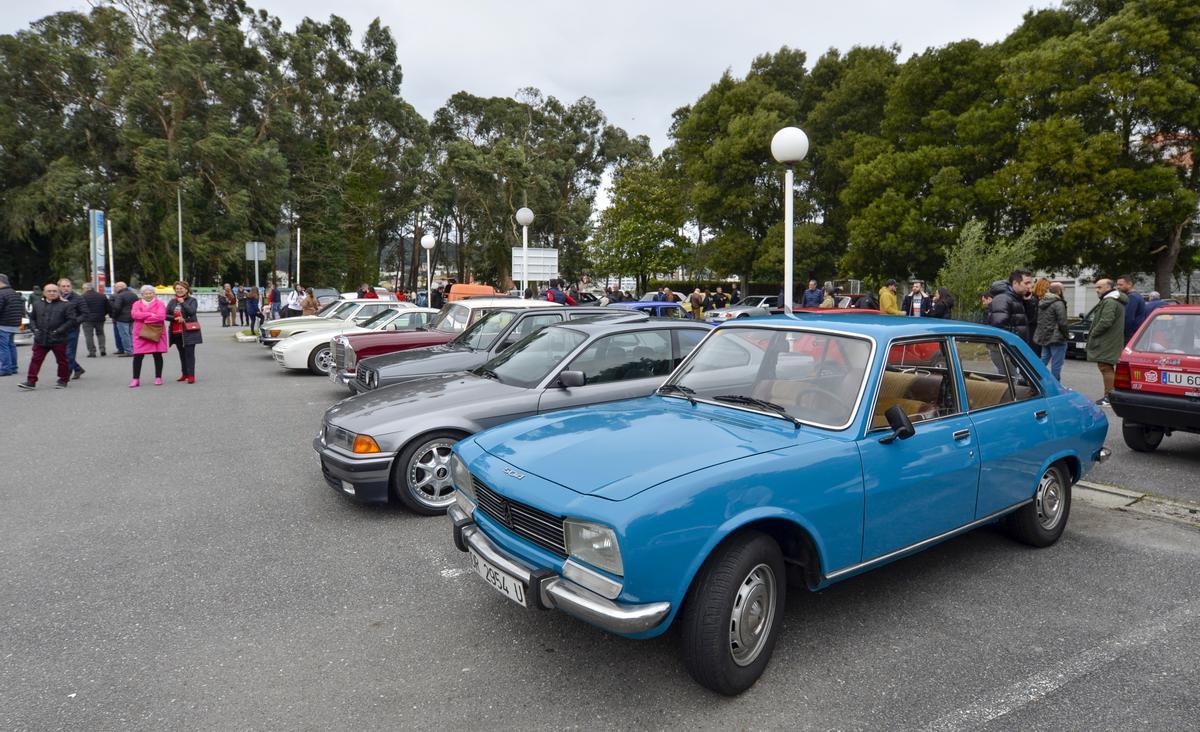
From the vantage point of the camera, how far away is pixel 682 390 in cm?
425

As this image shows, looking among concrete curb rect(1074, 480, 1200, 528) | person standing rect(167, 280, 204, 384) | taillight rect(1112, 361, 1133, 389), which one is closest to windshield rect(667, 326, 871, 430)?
concrete curb rect(1074, 480, 1200, 528)

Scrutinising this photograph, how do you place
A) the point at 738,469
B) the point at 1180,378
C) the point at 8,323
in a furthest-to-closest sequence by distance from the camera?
the point at 8,323 → the point at 1180,378 → the point at 738,469

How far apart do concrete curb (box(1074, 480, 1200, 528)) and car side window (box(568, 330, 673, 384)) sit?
364 cm

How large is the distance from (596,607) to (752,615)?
76 centimetres

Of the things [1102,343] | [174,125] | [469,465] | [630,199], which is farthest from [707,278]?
[469,465]

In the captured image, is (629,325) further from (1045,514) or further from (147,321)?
(147,321)

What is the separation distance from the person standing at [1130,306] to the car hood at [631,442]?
853cm

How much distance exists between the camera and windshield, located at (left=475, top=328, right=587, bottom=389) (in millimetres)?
6012

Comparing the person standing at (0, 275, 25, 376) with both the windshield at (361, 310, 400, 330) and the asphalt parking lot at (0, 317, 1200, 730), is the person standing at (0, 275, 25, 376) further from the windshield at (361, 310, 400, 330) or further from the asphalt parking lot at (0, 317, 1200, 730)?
the asphalt parking lot at (0, 317, 1200, 730)

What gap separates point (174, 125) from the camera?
1512 inches

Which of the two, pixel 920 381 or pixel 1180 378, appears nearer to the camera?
pixel 920 381

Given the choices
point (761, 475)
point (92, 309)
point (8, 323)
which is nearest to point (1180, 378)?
point (761, 475)

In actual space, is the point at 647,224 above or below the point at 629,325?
above

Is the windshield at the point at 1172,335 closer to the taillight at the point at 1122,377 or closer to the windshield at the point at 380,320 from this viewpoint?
the taillight at the point at 1122,377
